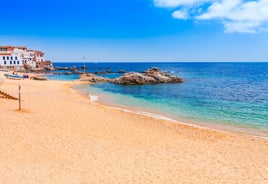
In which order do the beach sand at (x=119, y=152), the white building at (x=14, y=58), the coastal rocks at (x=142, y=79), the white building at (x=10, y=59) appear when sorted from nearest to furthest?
the beach sand at (x=119, y=152)
the coastal rocks at (x=142, y=79)
the white building at (x=10, y=59)
the white building at (x=14, y=58)

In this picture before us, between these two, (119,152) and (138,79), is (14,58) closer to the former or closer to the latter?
(138,79)

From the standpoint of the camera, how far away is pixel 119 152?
13.1 m

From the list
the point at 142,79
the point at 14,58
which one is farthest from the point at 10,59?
the point at 142,79

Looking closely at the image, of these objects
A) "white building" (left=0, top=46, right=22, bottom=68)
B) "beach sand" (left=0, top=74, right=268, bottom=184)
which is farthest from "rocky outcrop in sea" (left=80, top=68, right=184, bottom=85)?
"white building" (left=0, top=46, right=22, bottom=68)

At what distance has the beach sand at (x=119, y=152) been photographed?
10203mm

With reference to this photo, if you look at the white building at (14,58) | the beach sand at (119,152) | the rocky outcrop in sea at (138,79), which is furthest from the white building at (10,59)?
the beach sand at (119,152)

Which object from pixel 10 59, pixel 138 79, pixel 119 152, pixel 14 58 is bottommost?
pixel 119 152

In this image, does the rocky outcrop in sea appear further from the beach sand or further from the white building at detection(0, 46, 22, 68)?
the white building at detection(0, 46, 22, 68)

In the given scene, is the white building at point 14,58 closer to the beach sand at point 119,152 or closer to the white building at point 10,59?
the white building at point 10,59

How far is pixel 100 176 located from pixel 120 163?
1.61 meters

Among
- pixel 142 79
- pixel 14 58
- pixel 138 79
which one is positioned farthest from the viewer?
pixel 14 58

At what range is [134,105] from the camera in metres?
29.7

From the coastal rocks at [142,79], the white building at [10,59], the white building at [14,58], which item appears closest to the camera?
the coastal rocks at [142,79]

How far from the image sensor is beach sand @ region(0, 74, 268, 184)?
1020 centimetres
